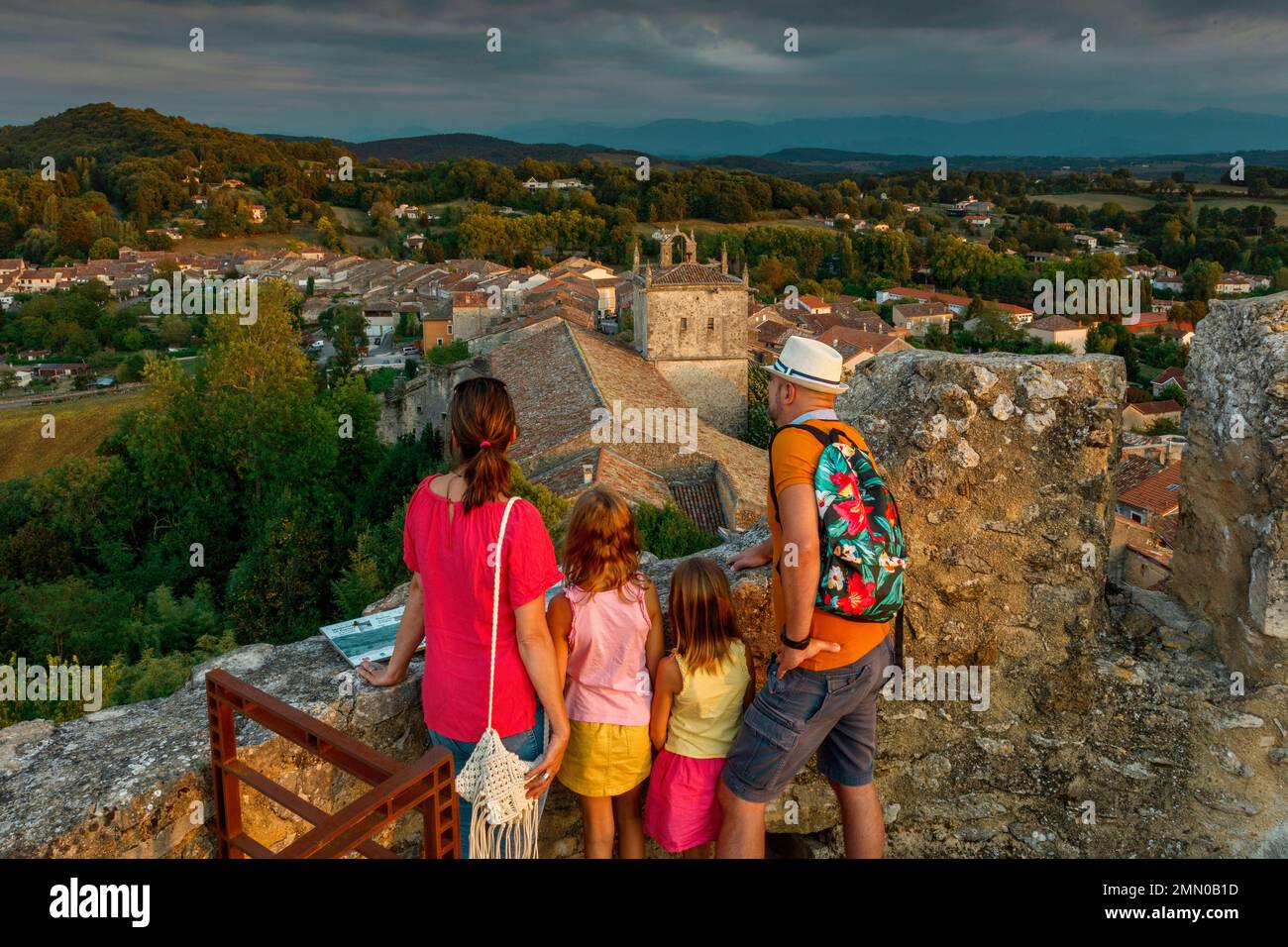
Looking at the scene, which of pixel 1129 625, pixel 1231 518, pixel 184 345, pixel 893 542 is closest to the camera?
pixel 893 542

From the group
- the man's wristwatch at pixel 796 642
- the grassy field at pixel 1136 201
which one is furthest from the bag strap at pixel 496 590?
the grassy field at pixel 1136 201

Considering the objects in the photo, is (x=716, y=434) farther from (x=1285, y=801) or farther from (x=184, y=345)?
(x=184, y=345)

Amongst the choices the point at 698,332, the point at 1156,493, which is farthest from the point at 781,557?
the point at 698,332

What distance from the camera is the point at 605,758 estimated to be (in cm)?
328

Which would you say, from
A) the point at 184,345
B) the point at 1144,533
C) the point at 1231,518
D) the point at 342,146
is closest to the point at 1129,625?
the point at 1231,518

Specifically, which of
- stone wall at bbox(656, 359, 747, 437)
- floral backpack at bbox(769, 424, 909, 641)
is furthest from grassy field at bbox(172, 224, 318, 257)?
floral backpack at bbox(769, 424, 909, 641)

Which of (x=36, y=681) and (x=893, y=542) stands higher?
(x=893, y=542)

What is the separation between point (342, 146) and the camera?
162 m

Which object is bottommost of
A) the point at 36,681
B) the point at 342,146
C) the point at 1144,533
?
the point at 36,681

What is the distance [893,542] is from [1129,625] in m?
1.37

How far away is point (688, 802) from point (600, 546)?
0.93 metres

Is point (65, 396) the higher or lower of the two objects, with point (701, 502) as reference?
higher

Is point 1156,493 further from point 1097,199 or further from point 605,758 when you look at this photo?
point 1097,199

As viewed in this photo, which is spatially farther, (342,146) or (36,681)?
(342,146)
